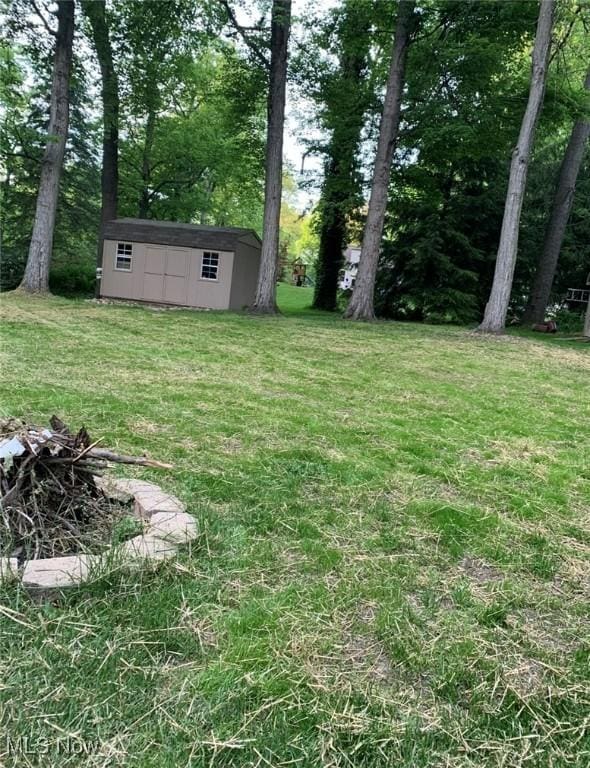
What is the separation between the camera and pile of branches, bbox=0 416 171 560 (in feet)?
6.06

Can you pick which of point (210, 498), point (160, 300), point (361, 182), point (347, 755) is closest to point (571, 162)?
point (361, 182)

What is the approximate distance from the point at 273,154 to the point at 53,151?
16.2 feet

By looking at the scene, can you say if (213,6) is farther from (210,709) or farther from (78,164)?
(210,709)

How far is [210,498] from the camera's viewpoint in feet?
8.12

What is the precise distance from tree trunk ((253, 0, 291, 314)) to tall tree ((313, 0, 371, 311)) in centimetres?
158

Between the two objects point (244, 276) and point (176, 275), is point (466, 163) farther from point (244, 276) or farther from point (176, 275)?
point (176, 275)

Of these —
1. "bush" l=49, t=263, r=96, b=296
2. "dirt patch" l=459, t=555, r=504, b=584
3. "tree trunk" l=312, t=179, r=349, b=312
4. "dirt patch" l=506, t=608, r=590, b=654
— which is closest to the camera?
"dirt patch" l=506, t=608, r=590, b=654

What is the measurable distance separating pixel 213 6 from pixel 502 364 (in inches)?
419

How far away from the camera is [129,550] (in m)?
1.83

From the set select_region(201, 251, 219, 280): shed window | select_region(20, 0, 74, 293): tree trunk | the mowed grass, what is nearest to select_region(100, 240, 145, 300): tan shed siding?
select_region(201, 251, 219, 280): shed window

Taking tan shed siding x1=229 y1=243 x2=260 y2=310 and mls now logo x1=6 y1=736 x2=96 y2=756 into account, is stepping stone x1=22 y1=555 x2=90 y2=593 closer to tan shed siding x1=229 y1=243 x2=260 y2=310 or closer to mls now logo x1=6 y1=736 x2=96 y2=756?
mls now logo x1=6 y1=736 x2=96 y2=756

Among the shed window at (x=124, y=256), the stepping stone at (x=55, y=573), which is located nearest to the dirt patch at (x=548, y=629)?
the stepping stone at (x=55, y=573)

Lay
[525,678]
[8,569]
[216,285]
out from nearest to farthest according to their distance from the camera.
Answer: [525,678], [8,569], [216,285]

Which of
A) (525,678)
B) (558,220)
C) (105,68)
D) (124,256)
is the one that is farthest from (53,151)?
(525,678)
